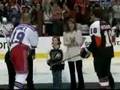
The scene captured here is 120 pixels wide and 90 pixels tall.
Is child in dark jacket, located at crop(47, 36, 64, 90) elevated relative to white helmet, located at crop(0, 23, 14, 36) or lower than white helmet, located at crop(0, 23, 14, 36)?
lower

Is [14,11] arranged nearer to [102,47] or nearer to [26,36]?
[102,47]

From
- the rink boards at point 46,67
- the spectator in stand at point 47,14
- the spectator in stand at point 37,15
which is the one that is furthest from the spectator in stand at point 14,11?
the rink boards at point 46,67

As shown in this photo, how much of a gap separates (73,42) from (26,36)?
1741mm

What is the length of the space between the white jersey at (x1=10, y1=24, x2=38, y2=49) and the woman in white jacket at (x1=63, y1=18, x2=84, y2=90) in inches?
58.6

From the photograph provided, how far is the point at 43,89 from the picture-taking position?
38.8 ft

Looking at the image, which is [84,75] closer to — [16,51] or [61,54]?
[61,54]

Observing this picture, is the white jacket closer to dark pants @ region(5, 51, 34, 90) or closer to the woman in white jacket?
the woman in white jacket

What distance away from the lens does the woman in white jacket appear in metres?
11.2

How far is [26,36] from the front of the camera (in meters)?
9.77

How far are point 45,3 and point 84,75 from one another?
12.0ft

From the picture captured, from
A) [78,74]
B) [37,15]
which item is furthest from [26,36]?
[37,15]

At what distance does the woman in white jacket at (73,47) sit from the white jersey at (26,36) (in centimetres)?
149

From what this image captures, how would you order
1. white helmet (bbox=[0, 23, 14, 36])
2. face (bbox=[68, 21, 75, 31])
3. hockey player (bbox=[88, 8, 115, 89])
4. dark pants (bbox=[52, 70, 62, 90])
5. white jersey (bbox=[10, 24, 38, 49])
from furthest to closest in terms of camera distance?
white helmet (bbox=[0, 23, 14, 36]) < dark pants (bbox=[52, 70, 62, 90]) < face (bbox=[68, 21, 75, 31]) < hockey player (bbox=[88, 8, 115, 89]) < white jersey (bbox=[10, 24, 38, 49])

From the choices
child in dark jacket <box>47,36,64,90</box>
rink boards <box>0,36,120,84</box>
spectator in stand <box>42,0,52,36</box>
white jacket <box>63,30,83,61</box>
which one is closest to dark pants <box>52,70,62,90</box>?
child in dark jacket <box>47,36,64,90</box>
